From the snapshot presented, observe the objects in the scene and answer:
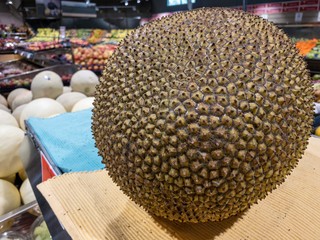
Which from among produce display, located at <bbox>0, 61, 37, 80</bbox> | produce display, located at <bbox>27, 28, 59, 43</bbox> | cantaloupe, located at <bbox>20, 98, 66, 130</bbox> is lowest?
cantaloupe, located at <bbox>20, 98, 66, 130</bbox>

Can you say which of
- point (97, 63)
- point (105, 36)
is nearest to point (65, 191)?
point (97, 63)

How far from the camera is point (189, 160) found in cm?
48

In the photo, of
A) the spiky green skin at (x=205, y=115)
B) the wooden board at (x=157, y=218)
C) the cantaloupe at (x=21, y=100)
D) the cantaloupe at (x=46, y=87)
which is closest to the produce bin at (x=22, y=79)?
the cantaloupe at (x=21, y=100)

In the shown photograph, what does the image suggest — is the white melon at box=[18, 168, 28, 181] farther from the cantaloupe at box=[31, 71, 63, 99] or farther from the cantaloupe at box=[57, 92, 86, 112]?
Result: the cantaloupe at box=[31, 71, 63, 99]

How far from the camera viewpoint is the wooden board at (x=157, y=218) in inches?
22.6

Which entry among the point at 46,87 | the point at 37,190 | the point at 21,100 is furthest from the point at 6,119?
the point at 37,190

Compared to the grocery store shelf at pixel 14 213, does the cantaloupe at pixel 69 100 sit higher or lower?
higher

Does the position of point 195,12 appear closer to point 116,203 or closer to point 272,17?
point 116,203

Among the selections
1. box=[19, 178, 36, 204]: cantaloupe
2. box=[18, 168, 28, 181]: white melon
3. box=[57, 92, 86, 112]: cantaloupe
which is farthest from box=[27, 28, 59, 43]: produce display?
box=[19, 178, 36, 204]: cantaloupe

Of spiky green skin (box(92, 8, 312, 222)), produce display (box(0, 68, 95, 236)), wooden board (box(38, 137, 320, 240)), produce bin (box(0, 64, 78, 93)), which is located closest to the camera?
spiky green skin (box(92, 8, 312, 222))

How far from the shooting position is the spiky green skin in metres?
0.47

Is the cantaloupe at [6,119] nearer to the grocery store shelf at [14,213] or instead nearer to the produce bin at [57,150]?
the produce bin at [57,150]

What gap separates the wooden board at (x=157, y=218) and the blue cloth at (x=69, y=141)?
107mm

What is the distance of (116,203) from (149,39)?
0.38 metres
